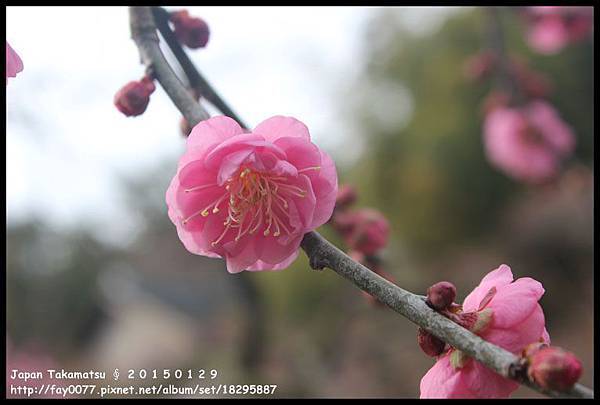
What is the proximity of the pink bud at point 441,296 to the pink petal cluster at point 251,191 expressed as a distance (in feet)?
0.55

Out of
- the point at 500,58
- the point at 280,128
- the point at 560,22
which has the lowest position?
the point at 280,128

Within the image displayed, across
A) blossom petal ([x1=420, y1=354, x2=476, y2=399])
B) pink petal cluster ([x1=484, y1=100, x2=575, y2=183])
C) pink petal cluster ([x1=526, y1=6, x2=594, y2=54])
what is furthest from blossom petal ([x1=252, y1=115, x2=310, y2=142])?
pink petal cluster ([x1=484, y1=100, x2=575, y2=183])

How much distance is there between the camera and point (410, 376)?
5.72m

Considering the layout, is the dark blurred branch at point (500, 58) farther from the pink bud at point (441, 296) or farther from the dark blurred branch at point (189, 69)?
the pink bud at point (441, 296)

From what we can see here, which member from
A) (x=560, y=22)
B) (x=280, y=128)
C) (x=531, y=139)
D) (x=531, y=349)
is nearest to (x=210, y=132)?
(x=280, y=128)

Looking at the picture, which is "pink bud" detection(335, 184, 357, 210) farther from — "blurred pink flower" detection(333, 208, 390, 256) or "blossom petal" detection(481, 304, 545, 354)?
"blossom petal" detection(481, 304, 545, 354)

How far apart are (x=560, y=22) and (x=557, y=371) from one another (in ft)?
6.50

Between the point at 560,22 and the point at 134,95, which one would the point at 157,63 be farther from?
the point at 560,22

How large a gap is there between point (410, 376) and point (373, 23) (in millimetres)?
5591

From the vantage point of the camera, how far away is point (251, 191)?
77cm

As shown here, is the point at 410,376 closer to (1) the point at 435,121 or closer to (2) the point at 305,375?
(2) the point at 305,375

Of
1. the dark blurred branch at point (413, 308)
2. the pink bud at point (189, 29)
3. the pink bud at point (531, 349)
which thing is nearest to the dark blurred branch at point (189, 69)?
the pink bud at point (189, 29)
